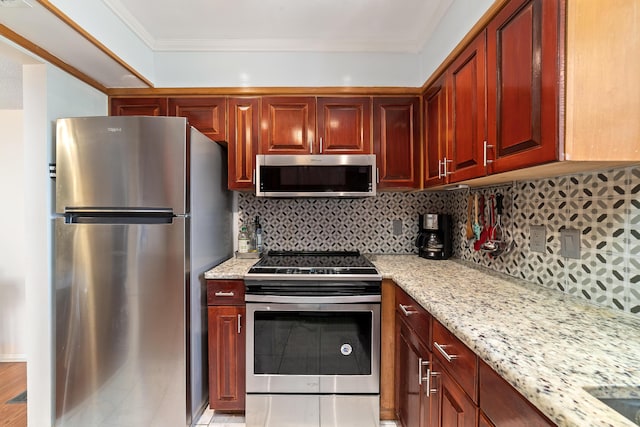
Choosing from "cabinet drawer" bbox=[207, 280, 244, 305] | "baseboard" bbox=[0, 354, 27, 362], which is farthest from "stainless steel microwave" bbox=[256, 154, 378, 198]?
"baseboard" bbox=[0, 354, 27, 362]

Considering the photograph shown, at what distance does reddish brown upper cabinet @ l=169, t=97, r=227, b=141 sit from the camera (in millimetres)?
2064

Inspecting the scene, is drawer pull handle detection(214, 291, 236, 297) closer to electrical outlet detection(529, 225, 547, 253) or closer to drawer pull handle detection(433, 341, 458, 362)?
drawer pull handle detection(433, 341, 458, 362)

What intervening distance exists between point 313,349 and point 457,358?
35.5 inches

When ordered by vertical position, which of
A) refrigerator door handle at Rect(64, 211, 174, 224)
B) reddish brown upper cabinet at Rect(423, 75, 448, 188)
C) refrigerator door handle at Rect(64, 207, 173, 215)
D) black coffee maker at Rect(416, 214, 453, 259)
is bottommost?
black coffee maker at Rect(416, 214, 453, 259)

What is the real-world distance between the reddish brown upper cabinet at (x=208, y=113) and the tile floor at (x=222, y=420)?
5.97 ft

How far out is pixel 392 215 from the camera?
237cm

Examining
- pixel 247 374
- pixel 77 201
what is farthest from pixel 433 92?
pixel 77 201

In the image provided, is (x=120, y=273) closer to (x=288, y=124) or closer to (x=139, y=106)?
(x=139, y=106)

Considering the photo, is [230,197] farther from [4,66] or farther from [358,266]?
[4,66]

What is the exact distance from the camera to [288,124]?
2064 mm

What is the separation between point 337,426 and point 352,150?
172cm

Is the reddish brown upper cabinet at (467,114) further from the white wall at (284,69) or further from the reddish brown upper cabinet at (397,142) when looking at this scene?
the white wall at (284,69)

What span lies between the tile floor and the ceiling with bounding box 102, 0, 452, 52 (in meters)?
2.45

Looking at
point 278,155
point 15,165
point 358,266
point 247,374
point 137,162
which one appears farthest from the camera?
point 15,165
